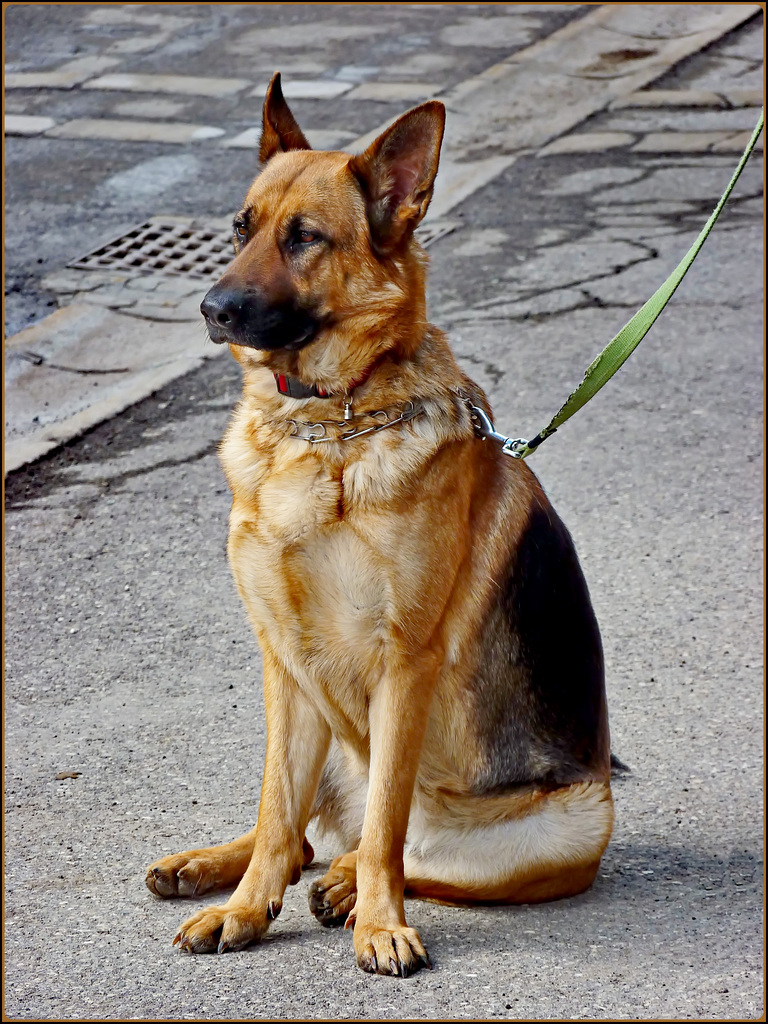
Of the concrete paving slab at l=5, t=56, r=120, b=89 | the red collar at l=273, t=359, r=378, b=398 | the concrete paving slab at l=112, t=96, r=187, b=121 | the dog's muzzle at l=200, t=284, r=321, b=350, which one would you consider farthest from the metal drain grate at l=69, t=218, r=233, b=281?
the dog's muzzle at l=200, t=284, r=321, b=350

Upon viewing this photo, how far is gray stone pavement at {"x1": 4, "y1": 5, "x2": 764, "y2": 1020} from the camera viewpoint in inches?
107

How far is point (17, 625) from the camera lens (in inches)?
180

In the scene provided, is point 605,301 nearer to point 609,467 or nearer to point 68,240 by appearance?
point 609,467

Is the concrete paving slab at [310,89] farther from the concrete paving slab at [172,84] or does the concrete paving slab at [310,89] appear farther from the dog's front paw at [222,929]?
the dog's front paw at [222,929]

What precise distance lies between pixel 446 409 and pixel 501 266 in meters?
4.86

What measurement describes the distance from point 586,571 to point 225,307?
8.45ft

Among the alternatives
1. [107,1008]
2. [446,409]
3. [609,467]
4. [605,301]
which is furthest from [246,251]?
[605,301]

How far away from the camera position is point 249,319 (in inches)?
104

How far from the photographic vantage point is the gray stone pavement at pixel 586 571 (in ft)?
8.91

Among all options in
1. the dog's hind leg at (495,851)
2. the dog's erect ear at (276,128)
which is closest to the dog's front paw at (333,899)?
the dog's hind leg at (495,851)

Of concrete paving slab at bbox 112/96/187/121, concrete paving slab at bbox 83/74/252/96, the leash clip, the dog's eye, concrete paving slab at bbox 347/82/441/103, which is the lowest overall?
concrete paving slab at bbox 112/96/187/121

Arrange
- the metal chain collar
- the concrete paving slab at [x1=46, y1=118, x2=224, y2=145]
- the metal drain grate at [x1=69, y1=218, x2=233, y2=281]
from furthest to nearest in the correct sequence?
the concrete paving slab at [x1=46, y1=118, x2=224, y2=145] < the metal drain grate at [x1=69, y1=218, x2=233, y2=281] < the metal chain collar

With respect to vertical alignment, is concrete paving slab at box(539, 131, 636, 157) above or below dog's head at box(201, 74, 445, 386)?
below

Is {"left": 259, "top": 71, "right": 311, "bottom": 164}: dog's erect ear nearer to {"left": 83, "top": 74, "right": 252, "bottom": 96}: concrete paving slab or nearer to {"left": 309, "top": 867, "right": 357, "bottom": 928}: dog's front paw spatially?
{"left": 309, "top": 867, "right": 357, "bottom": 928}: dog's front paw
